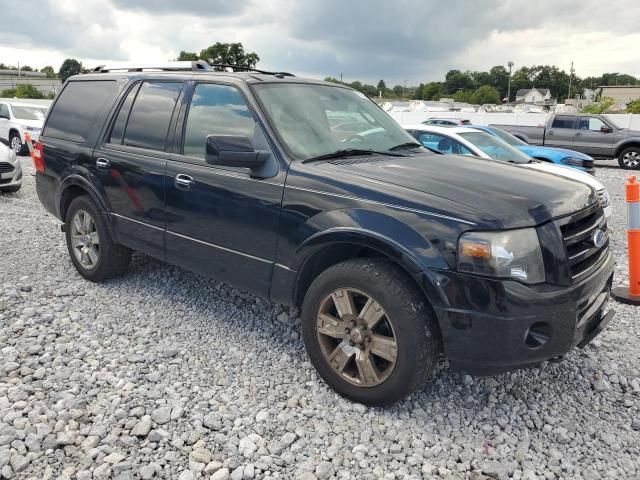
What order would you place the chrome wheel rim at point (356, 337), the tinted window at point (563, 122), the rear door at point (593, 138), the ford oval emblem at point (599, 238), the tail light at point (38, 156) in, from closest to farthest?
the chrome wheel rim at point (356, 337) < the ford oval emblem at point (599, 238) < the tail light at point (38, 156) < the rear door at point (593, 138) < the tinted window at point (563, 122)

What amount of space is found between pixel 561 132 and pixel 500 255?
1728cm

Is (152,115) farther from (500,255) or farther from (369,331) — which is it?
(500,255)

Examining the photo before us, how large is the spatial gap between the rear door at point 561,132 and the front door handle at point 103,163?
54.4ft

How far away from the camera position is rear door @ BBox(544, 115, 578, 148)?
1761 centimetres

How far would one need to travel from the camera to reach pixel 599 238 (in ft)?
10.2

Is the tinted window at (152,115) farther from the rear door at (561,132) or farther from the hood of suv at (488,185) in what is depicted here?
the rear door at (561,132)

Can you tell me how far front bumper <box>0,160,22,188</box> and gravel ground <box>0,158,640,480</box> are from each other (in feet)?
19.6

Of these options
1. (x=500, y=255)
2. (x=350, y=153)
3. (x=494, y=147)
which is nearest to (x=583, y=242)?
(x=500, y=255)

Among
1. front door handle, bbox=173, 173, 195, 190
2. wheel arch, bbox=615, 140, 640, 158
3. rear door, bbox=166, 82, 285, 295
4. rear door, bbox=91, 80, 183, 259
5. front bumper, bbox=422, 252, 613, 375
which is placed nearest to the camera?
front bumper, bbox=422, 252, 613, 375

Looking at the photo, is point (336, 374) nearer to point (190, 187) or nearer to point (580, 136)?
point (190, 187)

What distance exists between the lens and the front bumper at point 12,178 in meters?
9.30

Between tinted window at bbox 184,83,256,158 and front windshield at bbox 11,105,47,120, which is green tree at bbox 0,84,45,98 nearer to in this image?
front windshield at bbox 11,105,47,120

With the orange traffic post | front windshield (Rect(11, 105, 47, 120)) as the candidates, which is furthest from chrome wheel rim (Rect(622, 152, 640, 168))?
front windshield (Rect(11, 105, 47, 120))

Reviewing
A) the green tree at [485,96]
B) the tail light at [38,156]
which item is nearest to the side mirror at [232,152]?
the tail light at [38,156]
